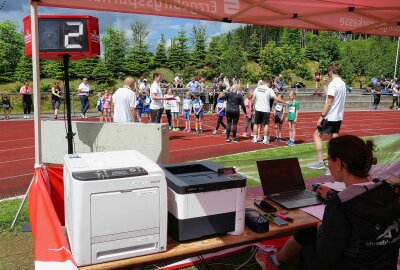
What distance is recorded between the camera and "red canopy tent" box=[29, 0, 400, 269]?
3.10 m

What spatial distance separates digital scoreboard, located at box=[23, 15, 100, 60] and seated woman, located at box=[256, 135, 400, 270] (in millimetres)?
3611

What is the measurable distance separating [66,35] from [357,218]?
4.06 meters

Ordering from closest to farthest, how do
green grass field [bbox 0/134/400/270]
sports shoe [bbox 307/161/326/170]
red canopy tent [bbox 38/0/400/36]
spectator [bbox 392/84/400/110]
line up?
red canopy tent [bbox 38/0/400/36] < green grass field [bbox 0/134/400/270] < sports shoe [bbox 307/161/326/170] < spectator [bbox 392/84/400/110]

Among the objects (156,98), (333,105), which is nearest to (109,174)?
(333,105)

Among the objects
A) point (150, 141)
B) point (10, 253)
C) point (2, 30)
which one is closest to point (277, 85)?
point (150, 141)

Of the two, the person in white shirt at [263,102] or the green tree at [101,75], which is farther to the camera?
the green tree at [101,75]

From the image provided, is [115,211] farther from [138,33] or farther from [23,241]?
[138,33]

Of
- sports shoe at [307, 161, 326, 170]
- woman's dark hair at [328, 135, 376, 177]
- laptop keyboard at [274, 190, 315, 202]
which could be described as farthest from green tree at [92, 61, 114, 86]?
woman's dark hair at [328, 135, 376, 177]

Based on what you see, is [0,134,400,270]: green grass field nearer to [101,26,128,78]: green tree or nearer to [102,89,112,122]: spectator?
[102,89,112,122]: spectator

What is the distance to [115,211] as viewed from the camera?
1913 mm

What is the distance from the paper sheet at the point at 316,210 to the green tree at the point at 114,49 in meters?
41.0

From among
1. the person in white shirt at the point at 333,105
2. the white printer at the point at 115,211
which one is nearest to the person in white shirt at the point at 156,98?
the person in white shirt at the point at 333,105

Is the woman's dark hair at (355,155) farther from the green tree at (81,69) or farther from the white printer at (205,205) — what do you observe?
the green tree at (81,69)

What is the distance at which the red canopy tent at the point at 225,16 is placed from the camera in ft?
10.2
